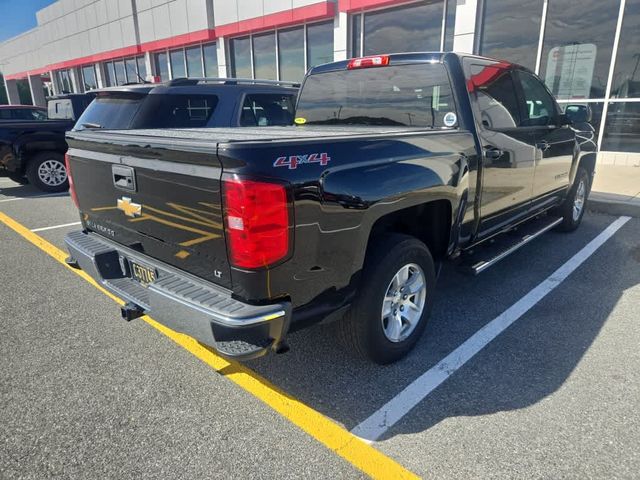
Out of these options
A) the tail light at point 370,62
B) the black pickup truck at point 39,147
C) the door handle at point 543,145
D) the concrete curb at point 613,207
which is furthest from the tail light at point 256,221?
the black pickup truck at point 39,147

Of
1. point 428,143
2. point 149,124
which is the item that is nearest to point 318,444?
point 428,143

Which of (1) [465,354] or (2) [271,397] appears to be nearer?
(2) [271,397]

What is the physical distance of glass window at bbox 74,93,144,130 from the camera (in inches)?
220

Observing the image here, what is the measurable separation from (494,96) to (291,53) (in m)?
12.1

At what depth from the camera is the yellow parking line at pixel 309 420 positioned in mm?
2094

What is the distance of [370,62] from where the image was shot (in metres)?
3.75

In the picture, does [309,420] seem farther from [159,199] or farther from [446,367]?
[159,199]

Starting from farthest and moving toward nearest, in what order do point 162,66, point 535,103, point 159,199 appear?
point 162,66 < point 535,103 < point 159,199

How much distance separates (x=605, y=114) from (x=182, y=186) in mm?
10355

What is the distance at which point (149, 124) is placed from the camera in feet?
17.8

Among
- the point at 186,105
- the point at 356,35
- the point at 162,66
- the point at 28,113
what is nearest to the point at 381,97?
the point at 186,105

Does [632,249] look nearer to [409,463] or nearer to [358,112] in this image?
[358,112]

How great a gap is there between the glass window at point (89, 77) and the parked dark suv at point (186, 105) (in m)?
24.5

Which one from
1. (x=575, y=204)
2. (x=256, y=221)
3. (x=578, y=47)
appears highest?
(x=578, y=47)
